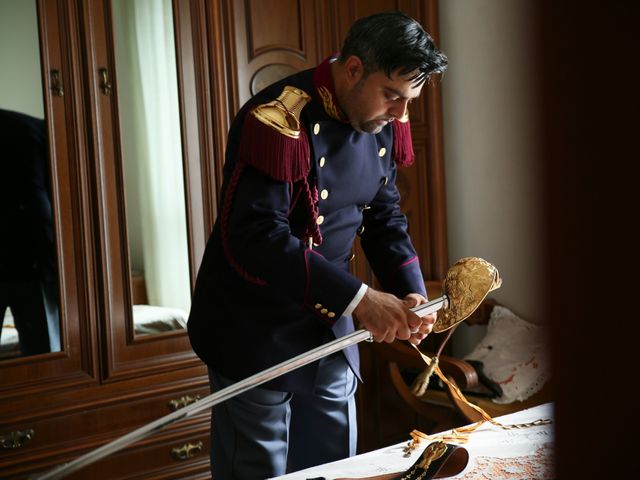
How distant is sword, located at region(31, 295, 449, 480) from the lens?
97cm

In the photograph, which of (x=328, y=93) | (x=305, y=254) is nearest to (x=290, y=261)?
(x=305, y=254)

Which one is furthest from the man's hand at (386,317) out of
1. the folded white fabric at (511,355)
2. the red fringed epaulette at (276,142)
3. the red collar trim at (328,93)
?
the folded white fabric at (511,355)

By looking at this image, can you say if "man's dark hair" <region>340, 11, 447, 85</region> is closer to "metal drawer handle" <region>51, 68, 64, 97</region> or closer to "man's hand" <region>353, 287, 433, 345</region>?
"man's hand" <region>353, 287, 433, 345</region>

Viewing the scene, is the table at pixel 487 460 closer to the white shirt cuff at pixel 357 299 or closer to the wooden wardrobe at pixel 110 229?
the white shirt cuff at pixel 357 299

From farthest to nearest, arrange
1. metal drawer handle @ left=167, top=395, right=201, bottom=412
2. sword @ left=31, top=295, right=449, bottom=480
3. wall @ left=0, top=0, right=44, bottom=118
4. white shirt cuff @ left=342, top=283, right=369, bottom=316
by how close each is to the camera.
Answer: metal drawer handle @ left=167, top=395, right=201, bottom=412 → wall @ left=0, top=0, right=44, bottom=118 → white shirt cuff @ left=342, top=283, right=369, bottom=316 → sword @ left=31, top=295, right=449, bottom=480

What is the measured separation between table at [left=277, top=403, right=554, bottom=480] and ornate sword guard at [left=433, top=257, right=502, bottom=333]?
23 centimetres

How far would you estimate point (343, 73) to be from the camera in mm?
1459

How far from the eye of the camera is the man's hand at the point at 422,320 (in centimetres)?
141

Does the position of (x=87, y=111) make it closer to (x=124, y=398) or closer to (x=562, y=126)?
(x=124, y=398)

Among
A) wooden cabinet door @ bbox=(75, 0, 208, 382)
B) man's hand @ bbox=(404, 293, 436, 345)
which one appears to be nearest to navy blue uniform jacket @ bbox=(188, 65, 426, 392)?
man's hand @ bbox=(404, 293, 436, 345)

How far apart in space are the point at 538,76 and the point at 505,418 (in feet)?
4.62

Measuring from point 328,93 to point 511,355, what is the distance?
142 cm

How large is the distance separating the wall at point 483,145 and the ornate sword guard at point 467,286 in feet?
4.41

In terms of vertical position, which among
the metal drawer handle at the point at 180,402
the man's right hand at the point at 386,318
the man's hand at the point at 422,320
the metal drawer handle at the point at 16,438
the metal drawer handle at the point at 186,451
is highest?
the man's right hand at the point at 386,318
